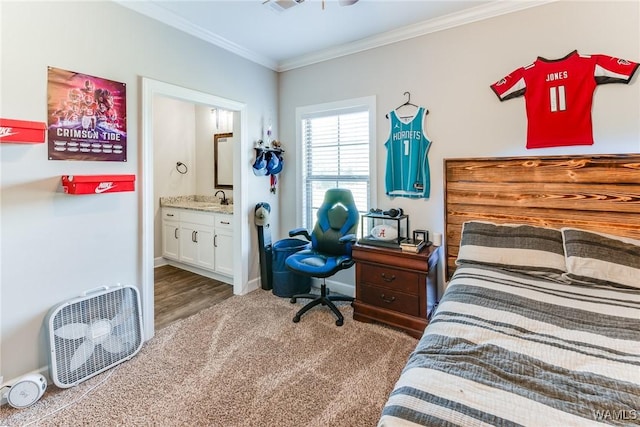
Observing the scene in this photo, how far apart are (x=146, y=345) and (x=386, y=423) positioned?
85.9 inches

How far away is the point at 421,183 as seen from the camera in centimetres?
283

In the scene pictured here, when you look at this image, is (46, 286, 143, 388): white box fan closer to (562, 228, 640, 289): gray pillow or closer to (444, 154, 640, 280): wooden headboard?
(444, 154, 640, 280): wooden headboard

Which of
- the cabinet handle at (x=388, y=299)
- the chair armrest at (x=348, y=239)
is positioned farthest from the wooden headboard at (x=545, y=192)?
the chair armrest at (x=348, y=239)

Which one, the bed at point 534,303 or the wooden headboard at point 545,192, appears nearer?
the bed at point 534,303

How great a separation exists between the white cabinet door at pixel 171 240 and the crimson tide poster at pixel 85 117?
206 centimetres

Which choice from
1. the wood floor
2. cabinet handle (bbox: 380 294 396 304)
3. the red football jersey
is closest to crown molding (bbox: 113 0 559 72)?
the red football jersey

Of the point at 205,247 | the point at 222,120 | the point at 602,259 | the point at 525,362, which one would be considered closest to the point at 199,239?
the point at 205,247

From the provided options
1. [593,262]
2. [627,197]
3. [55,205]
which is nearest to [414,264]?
[593,262]

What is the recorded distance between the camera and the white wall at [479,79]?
2082 millimetres

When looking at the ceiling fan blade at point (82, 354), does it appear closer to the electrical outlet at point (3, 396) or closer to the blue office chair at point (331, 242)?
the electrical outlet at point (3, 396)

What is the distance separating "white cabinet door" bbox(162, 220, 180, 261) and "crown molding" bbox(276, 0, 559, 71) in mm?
2590

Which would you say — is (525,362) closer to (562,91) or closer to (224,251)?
(562,91)

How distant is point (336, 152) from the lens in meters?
3.43

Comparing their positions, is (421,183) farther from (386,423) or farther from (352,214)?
(386,423)
